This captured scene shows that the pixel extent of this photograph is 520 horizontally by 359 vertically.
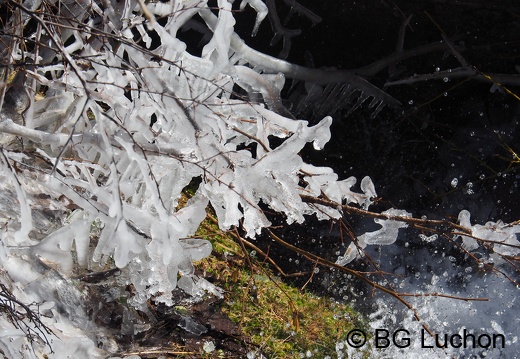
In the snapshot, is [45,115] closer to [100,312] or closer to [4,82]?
[4,82]

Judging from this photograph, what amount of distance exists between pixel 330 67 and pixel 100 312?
2.31 meters

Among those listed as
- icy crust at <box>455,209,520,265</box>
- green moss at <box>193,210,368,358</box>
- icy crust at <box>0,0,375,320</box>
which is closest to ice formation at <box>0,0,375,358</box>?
icy crust at <box>0,0,375,320</box>

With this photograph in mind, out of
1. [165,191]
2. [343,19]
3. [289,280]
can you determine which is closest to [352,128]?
[343,19]

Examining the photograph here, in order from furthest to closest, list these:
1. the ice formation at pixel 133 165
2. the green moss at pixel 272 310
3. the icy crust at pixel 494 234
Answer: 1. the green moss at pixel 272 310
2. the icy crust at pixel 494 234
3. the ice formation at pixel 133 165

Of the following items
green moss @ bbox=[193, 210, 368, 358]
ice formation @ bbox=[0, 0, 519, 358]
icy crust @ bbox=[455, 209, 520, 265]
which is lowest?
green moss @ bbox=[193, 210, 368, 358]

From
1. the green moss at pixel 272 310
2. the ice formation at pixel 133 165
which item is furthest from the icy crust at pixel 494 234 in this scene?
Answer: the ice formation at pixel 133 165

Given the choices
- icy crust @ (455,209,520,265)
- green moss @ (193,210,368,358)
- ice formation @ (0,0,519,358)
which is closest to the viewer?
ice formation @ (0,0,519,358)

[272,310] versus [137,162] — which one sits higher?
[137,162]

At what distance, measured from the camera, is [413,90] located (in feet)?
14.0

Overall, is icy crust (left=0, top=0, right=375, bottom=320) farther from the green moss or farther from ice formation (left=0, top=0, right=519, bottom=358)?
the green moss

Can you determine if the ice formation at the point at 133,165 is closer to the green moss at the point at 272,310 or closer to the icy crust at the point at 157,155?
the icy crust at the point at 157,155

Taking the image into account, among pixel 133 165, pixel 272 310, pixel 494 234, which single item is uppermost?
pixel 133 165

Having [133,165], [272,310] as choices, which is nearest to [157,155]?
[133,165]

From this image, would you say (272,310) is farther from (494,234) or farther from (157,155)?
(157,155)
